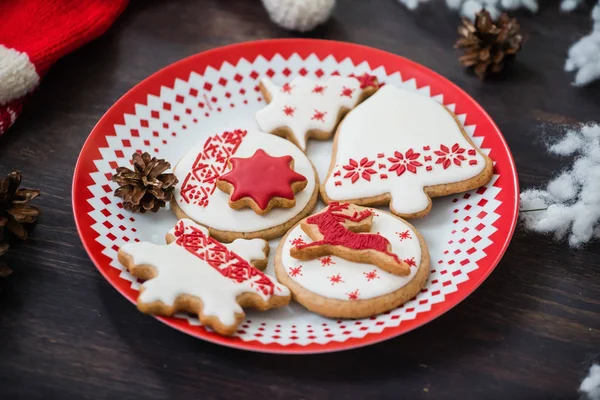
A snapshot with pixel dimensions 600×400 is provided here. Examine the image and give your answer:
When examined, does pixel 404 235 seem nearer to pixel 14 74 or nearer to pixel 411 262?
pixel 411 262

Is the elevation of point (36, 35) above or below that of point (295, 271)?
above

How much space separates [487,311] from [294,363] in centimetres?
39

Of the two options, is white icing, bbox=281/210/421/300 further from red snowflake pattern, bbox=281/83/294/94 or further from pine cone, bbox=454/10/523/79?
pine cone, bbox=454/10/523/79

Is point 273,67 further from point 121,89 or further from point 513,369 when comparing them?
point 513,369

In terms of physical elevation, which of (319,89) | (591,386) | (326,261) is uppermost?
(319,89)

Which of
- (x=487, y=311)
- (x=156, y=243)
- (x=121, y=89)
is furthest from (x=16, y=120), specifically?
(x=487, y=311)

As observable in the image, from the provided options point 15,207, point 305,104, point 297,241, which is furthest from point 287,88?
point 15,207

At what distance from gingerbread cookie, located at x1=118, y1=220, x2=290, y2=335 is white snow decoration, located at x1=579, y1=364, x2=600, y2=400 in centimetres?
56

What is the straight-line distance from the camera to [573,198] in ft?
4.87

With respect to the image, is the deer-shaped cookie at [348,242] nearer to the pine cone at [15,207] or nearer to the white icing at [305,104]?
the white icing at [305,104]

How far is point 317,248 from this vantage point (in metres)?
1.27

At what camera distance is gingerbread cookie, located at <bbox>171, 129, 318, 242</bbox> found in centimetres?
138

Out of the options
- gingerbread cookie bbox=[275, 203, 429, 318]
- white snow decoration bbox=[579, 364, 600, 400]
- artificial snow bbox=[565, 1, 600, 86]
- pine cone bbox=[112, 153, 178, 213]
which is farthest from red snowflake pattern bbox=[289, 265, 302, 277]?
artificial snow bbox=[565, 1, 600, 86]

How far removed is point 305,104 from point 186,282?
23.5 inches
